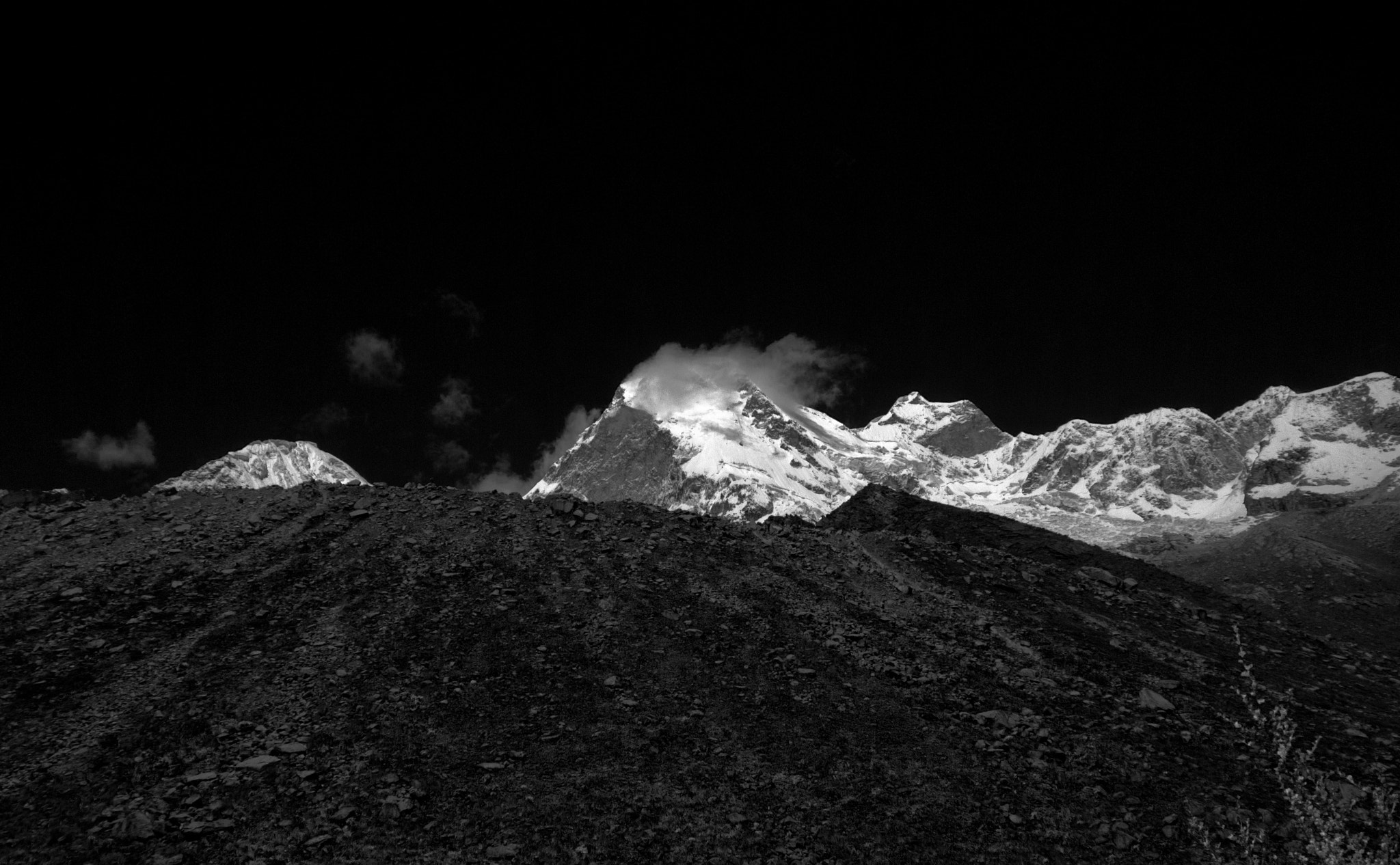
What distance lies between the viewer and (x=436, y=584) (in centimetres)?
2272

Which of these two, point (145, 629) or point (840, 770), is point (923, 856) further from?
point (145, 629)

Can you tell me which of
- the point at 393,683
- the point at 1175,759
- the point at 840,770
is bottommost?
the point at 393,683

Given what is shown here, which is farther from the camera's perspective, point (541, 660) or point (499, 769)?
point (541, 660)

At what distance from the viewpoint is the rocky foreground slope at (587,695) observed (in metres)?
13.3

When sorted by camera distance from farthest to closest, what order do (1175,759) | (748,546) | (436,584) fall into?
(748,546), (436,584), (1175,759)

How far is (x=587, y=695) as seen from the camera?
17.8 metres

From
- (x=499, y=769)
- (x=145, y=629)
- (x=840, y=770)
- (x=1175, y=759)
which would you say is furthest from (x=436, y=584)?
(x=1175, y=759)

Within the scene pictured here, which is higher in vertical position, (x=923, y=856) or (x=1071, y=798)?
(x=1071, y=798)

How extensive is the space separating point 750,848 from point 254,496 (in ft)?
85.5

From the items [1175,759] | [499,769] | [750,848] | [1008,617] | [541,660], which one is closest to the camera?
[750,848]

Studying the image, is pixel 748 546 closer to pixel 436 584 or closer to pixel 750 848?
pixel 436 584

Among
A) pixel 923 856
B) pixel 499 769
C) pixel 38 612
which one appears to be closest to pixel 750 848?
pixel 923 856

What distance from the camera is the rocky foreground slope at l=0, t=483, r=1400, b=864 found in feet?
43.6

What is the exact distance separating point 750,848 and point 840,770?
3.27m
